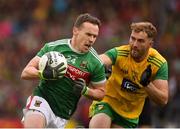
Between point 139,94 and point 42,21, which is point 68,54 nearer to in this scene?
point 139,94

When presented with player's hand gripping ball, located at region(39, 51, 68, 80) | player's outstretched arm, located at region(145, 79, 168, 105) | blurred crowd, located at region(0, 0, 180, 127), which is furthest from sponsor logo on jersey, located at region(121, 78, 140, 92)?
blurred crowd, located at region(0, 0, 180, 127)

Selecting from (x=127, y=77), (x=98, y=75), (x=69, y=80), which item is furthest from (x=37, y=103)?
(x=127, y=77)

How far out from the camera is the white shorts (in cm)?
974

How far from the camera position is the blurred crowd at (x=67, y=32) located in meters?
15.8

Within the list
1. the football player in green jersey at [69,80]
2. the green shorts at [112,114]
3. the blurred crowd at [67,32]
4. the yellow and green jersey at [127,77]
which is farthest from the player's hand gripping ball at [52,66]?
the blurred crowd at [67,32]

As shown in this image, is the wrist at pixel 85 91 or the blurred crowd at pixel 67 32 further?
the blurred crowd at pixel 67 32

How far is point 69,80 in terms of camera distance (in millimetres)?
9883

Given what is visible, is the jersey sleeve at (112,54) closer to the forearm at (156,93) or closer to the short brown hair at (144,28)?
the short brown hair at (144,28)

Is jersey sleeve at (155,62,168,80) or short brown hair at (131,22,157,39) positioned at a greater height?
short brown hair at (131,22,157,39)

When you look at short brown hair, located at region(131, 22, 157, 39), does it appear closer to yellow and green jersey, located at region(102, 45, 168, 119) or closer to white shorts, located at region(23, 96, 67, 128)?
yellow and green jersey, located at region(102, 45, 168, 119)

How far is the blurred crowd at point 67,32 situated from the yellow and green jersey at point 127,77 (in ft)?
14.1

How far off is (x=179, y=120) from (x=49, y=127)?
598 cm

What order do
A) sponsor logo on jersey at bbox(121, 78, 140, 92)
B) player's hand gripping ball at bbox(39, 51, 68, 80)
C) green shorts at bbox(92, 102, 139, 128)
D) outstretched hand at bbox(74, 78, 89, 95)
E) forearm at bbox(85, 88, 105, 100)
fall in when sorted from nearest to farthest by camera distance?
1. player's hand gripping ball at bbox(39, 51, 68, 80)
2. outstretched hand at bbox(74, 78, 89, 95)
3. forearm at bbox(85, 88, 105, 100)
4. sponsor logo on jersey at bbox(121, 78, 140, 92)
5. green shorts at bbox(92, 102, 139, 128)

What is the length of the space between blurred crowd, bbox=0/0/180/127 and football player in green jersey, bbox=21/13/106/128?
5189mm
